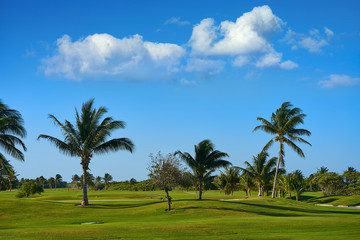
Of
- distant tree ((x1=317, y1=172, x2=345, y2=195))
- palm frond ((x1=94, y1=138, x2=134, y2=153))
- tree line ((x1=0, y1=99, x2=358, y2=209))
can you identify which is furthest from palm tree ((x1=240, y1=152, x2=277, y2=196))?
distant tree ((x1=317, y1=172, x2=345, y2=195))

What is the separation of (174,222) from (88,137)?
19.2 meters

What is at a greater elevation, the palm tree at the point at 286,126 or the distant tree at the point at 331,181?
the palm tree at the point at 286,126

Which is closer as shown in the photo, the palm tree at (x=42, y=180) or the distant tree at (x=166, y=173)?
the distant tree at (x=166, y=173)

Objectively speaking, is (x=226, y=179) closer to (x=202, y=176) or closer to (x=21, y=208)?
(x=202, y=176)

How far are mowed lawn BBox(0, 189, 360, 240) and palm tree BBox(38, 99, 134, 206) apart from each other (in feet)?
24.0

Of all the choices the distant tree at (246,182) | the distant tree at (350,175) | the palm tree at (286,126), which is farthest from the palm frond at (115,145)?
the distant tree at (350,175)

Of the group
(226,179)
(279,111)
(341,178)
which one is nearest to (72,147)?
(279,111)

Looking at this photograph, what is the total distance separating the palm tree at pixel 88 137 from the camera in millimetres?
42844

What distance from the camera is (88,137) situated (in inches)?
1667

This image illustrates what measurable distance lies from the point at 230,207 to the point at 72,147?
69.2 ft

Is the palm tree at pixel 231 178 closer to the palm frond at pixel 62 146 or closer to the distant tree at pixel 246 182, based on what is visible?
the distant tree at pixel 246 182

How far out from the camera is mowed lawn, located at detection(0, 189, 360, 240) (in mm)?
20922

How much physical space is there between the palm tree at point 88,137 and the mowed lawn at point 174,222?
24.0ft

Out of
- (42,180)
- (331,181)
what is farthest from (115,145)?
(42,180)
